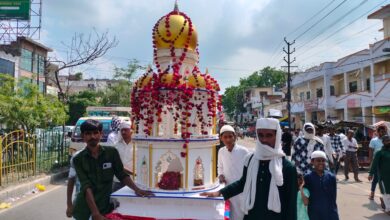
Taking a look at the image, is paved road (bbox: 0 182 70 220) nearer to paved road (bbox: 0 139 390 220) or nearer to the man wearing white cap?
paved road (bbox: 0 139 390 220)

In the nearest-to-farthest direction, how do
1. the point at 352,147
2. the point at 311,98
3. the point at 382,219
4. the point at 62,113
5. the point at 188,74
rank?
the point at 188,74, the point at 382,219, the point at 352,147, the point at 62,113, the point at 311,98

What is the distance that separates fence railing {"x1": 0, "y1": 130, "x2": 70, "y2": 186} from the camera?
9180 mm

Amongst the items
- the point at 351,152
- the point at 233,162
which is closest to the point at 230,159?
the point at 233,162

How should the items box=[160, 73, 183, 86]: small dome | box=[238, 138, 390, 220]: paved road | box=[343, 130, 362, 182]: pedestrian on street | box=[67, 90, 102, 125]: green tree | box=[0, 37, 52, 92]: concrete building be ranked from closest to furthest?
box=[160, 73, 183, 86]: small dome, box=[238, 138, 390, 220]: paved road, box=[343, 130, 362, 182]: pedestrian on street, box=[0, 37, 52, 92]: concrete building, box=[67, 90, 102, 125]: green tree

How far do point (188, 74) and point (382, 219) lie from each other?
501cm


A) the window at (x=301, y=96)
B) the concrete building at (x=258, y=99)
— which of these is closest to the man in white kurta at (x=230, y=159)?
the window at (x=301, y=96)

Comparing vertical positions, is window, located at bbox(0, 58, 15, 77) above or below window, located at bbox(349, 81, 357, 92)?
above

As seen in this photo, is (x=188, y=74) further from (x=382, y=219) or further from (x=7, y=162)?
(x=7, y=162)

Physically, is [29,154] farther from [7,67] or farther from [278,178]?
[7,67]

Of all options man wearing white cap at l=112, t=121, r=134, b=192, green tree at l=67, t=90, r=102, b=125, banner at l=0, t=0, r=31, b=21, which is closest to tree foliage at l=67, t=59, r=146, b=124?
green tree at l=67, t=90, r=102, b=125

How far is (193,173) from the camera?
4.59m

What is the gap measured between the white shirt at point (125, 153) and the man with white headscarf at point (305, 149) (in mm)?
2811

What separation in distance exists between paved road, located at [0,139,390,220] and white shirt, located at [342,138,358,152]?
1738 millimetres

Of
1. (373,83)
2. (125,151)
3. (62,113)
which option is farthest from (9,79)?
(373,83)
